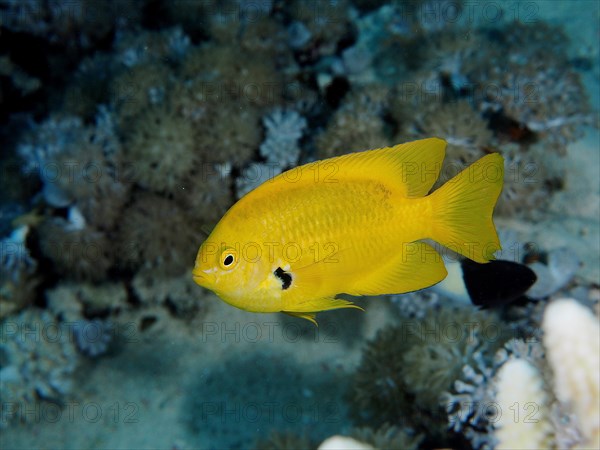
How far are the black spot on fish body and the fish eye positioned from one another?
205 millimetres

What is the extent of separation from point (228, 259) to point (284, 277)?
28 centimetres

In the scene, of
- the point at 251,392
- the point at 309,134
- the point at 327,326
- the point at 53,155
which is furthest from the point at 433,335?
the point at 53,155

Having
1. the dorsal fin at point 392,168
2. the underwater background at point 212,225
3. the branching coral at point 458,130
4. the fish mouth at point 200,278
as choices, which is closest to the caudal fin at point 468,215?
the dorsal fin at point 392,168

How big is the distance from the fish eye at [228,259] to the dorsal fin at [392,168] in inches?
13.1

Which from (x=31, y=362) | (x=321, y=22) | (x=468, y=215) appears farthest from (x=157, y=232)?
(x=321, y=22)

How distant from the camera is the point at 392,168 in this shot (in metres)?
2.42

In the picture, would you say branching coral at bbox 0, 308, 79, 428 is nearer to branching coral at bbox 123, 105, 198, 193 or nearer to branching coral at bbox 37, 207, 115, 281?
branching coral at bbox 37, 207, 115, 281

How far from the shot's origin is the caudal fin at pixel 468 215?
2.27 m

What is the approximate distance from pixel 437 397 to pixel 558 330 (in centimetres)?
129

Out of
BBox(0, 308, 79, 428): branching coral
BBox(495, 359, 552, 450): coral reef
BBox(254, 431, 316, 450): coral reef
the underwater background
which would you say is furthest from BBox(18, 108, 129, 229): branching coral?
BBox(495, 359, 552, 450): coral reef

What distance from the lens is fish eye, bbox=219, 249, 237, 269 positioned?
2211 mm

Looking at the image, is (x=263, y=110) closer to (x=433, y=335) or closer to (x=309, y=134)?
(x=309, y=134)

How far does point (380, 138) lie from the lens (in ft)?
14.2

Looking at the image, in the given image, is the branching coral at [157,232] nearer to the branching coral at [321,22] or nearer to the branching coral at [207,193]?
the branching coral at [207,193]
